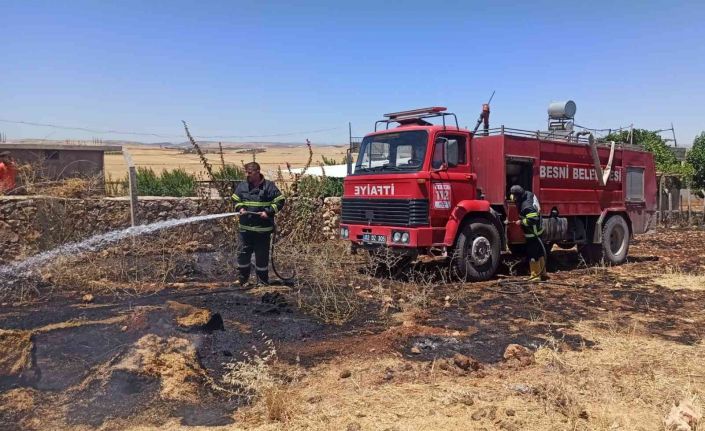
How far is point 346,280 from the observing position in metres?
9.24

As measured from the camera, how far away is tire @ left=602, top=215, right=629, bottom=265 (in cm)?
1178

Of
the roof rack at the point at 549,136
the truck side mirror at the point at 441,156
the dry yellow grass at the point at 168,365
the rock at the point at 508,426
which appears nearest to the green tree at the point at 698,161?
the roof rack at the point at 549,136

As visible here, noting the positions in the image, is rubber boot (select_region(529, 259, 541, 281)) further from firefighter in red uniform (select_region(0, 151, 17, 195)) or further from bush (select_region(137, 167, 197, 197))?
bush (select_region(137, 167, 197, 197))

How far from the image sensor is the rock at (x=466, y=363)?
516cm

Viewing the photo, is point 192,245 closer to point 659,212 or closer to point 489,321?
point 489,321

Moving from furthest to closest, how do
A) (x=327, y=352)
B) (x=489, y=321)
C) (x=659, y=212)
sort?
(x=659, y=212) < (x=489, y=321) < (x=327, y=352)

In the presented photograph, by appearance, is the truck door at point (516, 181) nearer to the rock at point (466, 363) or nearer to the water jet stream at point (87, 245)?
the water jet stream at point (87, 245)

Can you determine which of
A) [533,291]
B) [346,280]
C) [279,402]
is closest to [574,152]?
[533,291]

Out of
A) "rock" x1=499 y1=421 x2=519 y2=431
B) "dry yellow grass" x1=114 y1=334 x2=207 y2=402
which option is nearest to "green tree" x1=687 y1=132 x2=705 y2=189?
"rock" x1=499 y1=421 x2=519 y2=431

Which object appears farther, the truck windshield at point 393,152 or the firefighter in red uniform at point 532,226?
the firefighter in red uniform at point 532,226

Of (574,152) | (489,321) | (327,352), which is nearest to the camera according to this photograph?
(327,352)

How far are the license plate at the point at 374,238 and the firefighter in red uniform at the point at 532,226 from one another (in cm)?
231

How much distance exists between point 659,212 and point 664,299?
566 inches

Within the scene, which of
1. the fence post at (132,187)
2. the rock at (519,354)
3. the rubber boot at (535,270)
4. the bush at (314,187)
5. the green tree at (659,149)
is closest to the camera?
the rock at (519,354)
